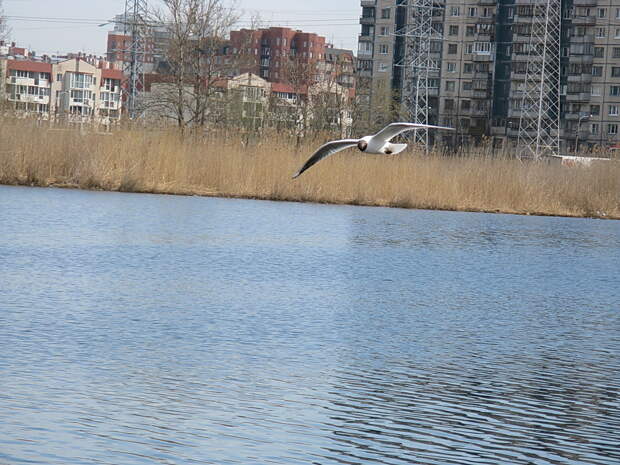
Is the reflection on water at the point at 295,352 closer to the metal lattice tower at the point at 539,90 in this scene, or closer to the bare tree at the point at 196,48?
the bare tree at the point at 196,48

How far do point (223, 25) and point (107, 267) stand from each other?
3226 centimetres

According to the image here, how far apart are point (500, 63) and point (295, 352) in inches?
3902

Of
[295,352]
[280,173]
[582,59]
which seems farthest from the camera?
[582,59]

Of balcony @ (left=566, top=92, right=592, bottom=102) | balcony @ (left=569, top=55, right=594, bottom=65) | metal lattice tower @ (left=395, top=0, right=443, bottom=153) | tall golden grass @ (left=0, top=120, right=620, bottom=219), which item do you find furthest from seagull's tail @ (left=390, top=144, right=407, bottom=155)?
balcony @ (left=569, top=55, right=594, bottom=65)

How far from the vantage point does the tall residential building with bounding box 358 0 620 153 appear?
9844 centimetres

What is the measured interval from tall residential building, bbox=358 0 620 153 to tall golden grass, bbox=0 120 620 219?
209 feet

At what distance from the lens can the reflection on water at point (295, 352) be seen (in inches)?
252

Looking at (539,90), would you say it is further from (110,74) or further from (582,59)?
(110,74)

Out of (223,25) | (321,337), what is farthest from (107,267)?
(223,25)

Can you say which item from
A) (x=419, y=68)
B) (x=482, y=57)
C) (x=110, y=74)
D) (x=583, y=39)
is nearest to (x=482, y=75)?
(x=482, y=57)

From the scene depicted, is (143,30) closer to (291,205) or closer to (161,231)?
(291,205)

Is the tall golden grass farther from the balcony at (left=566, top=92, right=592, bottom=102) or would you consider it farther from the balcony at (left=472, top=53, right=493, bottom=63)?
the balcony at (left=472, top=53, right=493, bottom=63)

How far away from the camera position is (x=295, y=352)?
354 inches

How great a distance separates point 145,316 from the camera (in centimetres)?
1037
